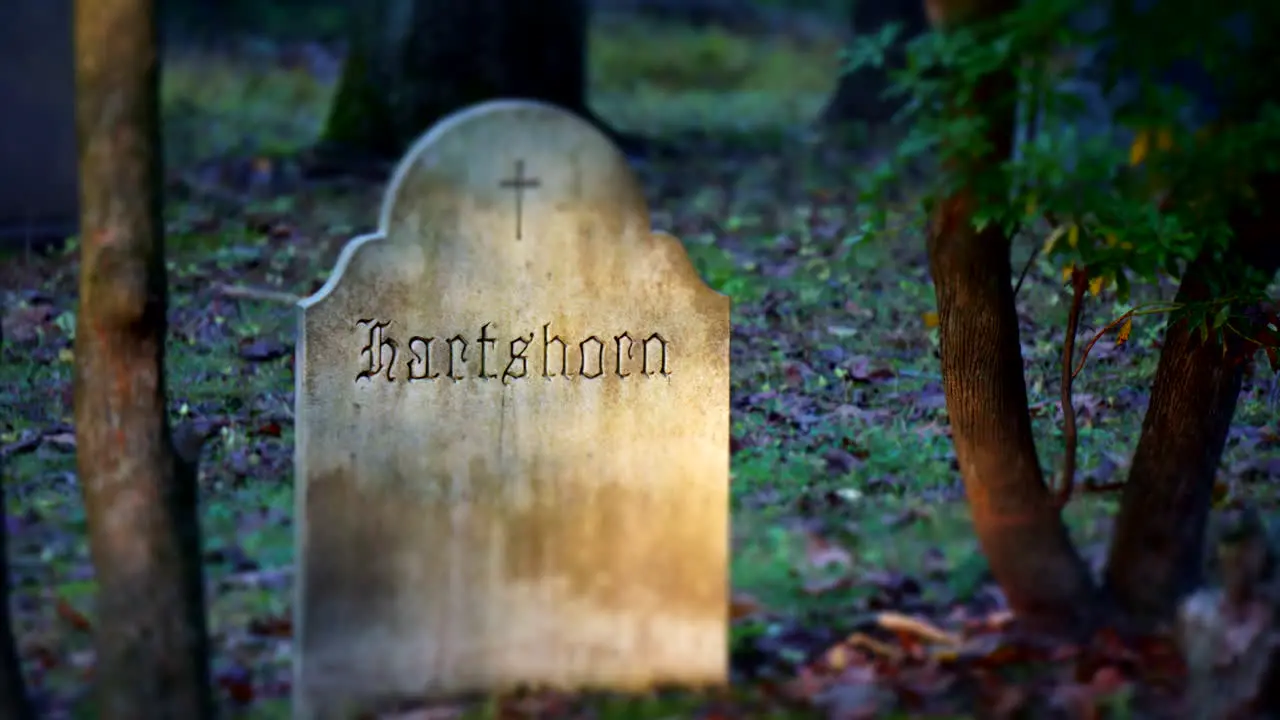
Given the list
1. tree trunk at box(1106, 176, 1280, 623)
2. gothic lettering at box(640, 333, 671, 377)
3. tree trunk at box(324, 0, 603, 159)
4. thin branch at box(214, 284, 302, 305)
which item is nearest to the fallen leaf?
gothic lettering at box(640, 333, 671, 377)

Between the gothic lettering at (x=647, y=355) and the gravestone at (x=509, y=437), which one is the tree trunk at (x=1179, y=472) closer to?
the gravestone at (x=509, y=437)

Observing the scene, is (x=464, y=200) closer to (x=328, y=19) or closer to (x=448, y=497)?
(x=448, y=497)

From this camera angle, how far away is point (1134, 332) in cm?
893

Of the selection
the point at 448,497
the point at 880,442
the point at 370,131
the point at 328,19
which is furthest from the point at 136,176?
the point at 328,19

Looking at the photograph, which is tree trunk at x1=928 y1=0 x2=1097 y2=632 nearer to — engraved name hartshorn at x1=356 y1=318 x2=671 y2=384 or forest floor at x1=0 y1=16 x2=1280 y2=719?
forest floor at x1=0 y1=16 x2=1280 y2=719

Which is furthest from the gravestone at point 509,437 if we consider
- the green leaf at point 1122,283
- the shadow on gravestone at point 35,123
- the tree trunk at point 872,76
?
the tree trunk at point 872,76

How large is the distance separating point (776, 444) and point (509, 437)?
2.64m

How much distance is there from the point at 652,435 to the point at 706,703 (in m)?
0.77

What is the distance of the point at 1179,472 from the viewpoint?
545 cm

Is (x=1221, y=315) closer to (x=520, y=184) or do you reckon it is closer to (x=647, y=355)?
(x=647, y=355)

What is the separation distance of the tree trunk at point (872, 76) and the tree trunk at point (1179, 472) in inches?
405

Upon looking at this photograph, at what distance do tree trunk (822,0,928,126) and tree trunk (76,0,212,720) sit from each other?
11.7 metres

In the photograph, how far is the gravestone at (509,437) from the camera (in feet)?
16.0

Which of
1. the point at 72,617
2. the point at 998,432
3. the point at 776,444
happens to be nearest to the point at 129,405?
the point at 72,617
